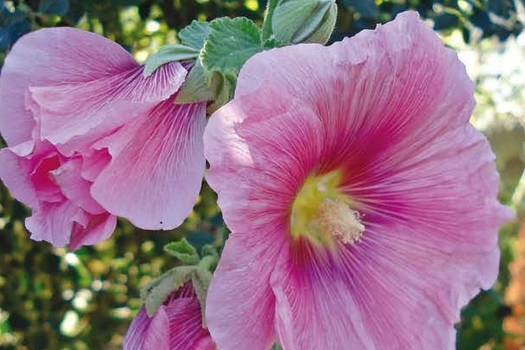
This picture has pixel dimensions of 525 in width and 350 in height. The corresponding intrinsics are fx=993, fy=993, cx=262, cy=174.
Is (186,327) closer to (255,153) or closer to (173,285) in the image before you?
(173,285)

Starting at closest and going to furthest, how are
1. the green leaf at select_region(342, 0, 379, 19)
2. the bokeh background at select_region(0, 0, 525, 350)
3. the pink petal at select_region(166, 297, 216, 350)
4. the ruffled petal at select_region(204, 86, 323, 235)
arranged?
the ruffled petal at select_region(204, 86, 323, 235) → the pink petal at select_region(166, 297, 216, 350) → the green leaf at select_region(342, 0, 379, 19) → the bokeh background at select_region(0, 0, 525, 350)

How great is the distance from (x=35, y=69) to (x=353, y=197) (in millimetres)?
242

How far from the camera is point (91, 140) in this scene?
0.58 m

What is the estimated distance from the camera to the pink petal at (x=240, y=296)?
560 millimetres

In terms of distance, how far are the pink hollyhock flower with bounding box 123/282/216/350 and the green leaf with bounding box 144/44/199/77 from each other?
0.52 ft

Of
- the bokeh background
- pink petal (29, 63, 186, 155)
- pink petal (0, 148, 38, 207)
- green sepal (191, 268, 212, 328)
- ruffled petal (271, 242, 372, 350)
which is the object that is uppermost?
pink petal (29, 63, 186, 155)

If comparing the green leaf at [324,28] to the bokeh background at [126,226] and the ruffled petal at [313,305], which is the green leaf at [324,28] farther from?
the bokeh background at [126,226]

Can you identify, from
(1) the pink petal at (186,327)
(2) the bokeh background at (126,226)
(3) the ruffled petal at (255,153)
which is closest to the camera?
(3) the ruffled petal at (255,153)

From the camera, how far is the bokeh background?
1.02 meters

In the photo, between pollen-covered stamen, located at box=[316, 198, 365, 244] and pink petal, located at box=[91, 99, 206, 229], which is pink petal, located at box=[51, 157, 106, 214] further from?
pollen-covered stamen, located at box=[316, 198, 365, 244]

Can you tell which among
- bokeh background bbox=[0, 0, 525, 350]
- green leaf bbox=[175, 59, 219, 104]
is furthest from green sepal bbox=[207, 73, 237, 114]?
bokeh background bbox=[0, 0, 525, 350]

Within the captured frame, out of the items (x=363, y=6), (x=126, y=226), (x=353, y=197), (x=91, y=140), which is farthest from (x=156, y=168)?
(x=126, y=226)

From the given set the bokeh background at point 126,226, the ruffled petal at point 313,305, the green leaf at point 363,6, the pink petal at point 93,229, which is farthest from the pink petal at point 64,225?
the green leaf at point 363,6

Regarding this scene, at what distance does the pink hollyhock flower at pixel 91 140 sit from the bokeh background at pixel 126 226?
0.23m
